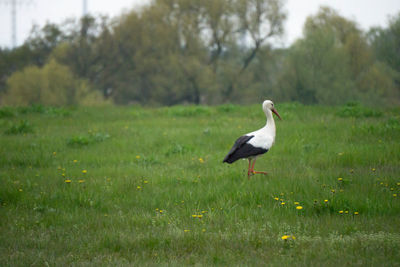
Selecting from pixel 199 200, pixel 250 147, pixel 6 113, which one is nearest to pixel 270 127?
pixel 250 147

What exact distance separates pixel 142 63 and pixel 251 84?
33.7 feet

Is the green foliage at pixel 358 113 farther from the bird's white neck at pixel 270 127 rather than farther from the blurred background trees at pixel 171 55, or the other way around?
the blurred background trees at pixel 171 55

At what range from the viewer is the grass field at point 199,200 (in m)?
4.28

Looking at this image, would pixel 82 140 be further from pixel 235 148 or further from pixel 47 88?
pixel 47 88

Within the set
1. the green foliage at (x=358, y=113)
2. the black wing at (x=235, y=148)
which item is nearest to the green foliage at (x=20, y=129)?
the black wing at (x=235, y=148)

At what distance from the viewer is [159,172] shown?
7.54 m

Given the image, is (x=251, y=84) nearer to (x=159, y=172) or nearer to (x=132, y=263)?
(x=159, y=172)

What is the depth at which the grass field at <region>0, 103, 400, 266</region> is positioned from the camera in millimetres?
4281

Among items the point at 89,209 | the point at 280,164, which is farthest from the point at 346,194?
the point at 89,209

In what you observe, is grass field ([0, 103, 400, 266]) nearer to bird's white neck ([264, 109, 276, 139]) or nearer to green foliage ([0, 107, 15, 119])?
bird's white neck ([264, 109, 276, 139])

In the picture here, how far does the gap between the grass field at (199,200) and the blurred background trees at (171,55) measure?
78.0 ft

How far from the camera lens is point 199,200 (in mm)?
5980

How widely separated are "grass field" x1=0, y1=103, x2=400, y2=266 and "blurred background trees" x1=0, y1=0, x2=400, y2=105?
23.8 meters

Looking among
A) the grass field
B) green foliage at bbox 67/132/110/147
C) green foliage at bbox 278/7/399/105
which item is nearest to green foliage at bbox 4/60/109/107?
green foliage at bbox 278/7/399/105
